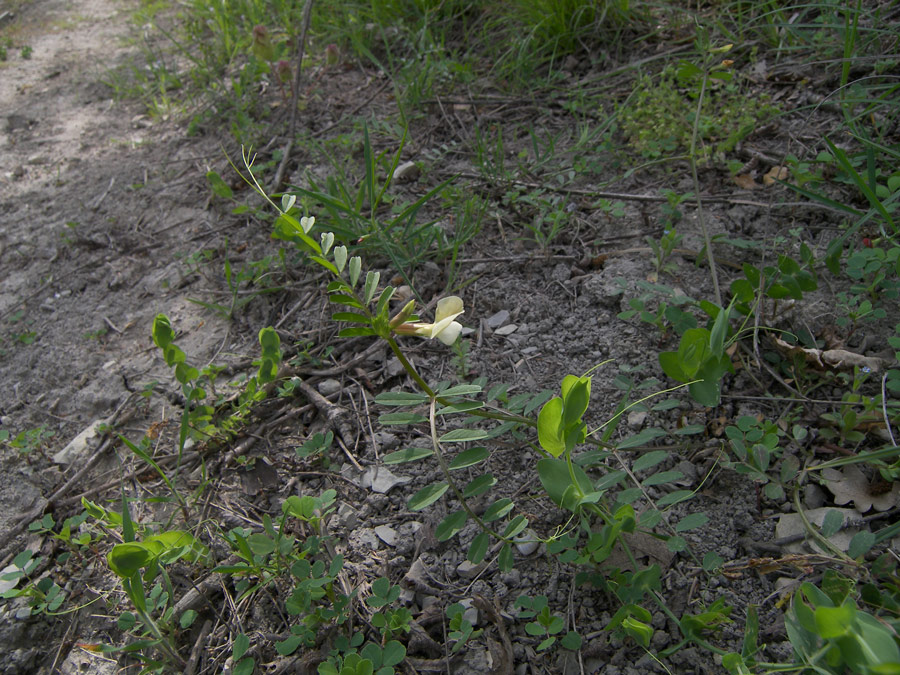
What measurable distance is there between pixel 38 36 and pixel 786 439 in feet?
17.1

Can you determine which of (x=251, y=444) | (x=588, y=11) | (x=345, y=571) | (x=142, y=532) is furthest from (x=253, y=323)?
(x=588, y=11)

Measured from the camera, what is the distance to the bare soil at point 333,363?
1.30m

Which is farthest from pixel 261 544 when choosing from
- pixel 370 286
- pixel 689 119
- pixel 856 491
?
pixel 689 119

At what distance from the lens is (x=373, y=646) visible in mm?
1212

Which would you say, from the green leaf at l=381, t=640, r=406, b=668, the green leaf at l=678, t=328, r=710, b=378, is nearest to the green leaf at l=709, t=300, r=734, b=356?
the green leaf at l=678, t=328, r=710, b=378

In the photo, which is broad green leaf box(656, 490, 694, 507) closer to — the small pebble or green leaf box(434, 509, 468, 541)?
green leaf box(434, 509, 468, 541)

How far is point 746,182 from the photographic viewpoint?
6.82ft

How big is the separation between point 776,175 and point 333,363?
159 cm

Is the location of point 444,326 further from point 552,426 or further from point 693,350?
point 693,350

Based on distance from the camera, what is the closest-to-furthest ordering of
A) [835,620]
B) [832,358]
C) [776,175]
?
[835,620]
[832,358]
[776,175]

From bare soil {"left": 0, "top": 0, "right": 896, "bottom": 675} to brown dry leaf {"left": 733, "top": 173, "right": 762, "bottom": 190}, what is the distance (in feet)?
0.08

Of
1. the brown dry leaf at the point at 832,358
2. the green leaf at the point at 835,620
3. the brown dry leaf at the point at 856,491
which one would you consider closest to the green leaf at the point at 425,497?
the green leaf at the point at 835,620

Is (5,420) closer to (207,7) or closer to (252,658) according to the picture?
(252,658)

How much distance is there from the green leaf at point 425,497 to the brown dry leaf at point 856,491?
849 millimetres
